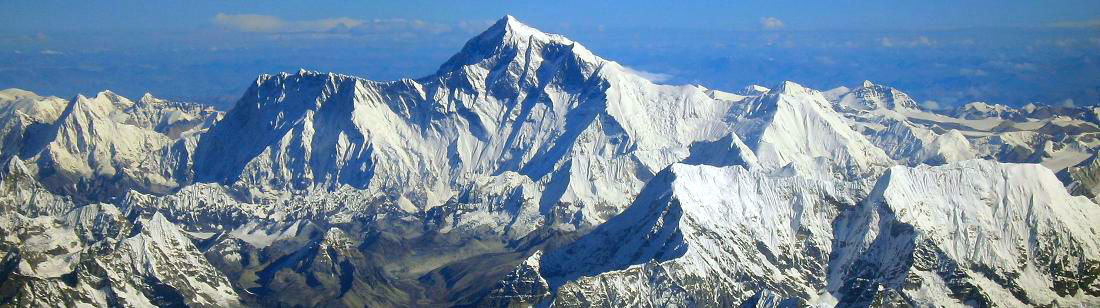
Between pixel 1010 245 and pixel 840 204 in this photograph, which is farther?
pixel 840 204

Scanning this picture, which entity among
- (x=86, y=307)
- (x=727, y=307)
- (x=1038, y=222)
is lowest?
(x=86, y=307)

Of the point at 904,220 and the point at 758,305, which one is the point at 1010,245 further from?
the point at 758,305

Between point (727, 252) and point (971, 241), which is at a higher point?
point (971, 241)

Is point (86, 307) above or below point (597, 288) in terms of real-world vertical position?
below

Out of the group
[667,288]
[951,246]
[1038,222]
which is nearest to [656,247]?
[667,288]

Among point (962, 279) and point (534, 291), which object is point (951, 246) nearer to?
point (962, 279)

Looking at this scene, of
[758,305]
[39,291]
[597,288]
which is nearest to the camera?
[758,305]

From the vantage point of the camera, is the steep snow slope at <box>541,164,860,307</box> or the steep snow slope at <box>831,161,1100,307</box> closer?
the steep snow slope at <box>831,161,1100,307</box>

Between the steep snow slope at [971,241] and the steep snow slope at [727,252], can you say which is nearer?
the steep snow slope at [971,241]

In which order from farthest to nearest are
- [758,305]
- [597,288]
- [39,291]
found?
[39,291]
[597,288]
[758,305]

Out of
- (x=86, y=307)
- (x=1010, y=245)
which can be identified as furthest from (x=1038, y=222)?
(x=86, y=307)

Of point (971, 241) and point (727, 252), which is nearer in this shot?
point (971, 241)
